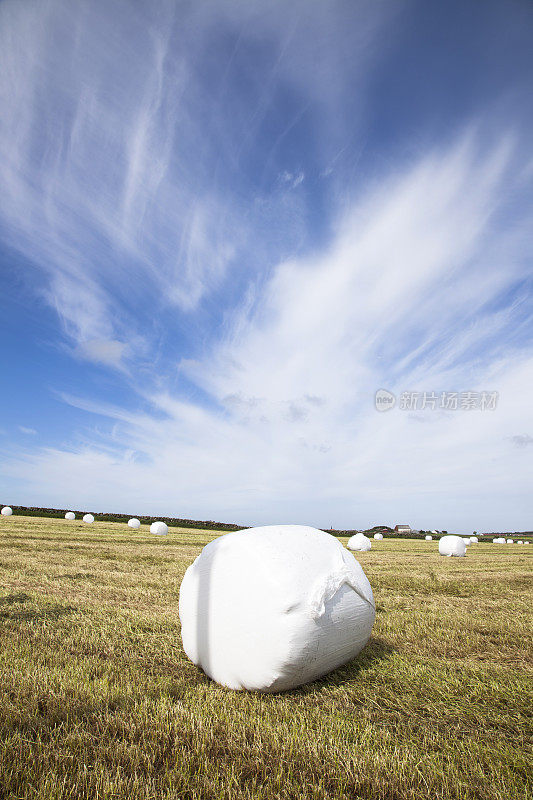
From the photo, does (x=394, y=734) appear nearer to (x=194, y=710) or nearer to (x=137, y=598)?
(x=194, y=710)

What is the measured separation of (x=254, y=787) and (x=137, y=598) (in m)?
5.78

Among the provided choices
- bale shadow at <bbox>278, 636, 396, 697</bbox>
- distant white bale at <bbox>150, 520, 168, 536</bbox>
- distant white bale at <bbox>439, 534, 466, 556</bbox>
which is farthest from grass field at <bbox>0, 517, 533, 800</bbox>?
distant white bale at <bbox>150, 520, 168, 536</bbox>

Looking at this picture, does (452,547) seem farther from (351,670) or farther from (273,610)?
(273,610)

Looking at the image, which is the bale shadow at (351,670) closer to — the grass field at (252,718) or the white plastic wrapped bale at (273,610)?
the grass field at (252,718)

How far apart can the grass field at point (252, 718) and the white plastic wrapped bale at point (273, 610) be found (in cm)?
23

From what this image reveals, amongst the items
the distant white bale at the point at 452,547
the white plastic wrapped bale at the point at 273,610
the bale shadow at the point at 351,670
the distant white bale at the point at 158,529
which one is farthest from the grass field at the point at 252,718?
the distant white bale at the point at 158,529

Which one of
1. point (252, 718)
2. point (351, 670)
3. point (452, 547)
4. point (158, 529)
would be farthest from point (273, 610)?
point (158, 529)

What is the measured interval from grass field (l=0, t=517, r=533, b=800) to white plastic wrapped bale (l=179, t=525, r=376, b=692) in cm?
23

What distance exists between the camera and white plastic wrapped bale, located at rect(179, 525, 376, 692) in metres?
3.87

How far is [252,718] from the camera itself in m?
3.41

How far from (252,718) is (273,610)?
2.58ft

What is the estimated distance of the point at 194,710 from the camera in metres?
3.50

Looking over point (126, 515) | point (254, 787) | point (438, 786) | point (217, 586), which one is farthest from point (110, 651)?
point (126, 515)

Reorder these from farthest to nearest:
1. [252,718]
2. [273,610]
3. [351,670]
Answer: [351,670] < [273,610] < [252,718]
